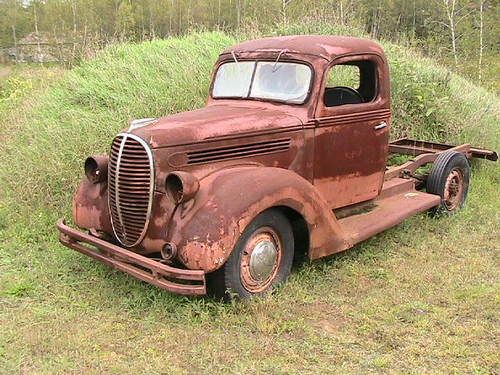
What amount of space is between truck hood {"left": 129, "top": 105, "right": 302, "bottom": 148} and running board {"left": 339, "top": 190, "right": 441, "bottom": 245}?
1072 millimetres

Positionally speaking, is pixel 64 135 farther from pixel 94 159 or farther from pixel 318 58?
pixel 318 58

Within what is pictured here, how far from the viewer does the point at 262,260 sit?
13.8ft

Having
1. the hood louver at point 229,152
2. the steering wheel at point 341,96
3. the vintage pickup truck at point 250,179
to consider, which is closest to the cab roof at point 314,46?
the vintage pickup truck at point 250,179

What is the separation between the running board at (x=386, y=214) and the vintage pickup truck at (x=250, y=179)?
16mm

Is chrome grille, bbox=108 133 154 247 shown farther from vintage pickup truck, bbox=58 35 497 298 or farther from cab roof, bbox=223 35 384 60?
cab roof, bbox=223 35 384 60

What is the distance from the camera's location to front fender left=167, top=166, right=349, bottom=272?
3760 millimetres

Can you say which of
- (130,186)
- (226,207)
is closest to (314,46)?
(226,207)

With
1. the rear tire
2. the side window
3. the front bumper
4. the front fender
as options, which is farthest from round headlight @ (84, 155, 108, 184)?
the rear tire

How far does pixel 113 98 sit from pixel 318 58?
4286 mm

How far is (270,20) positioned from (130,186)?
959cm

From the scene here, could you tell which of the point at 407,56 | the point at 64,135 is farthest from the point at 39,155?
the point at 407,56

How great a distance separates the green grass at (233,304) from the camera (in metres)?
3.53

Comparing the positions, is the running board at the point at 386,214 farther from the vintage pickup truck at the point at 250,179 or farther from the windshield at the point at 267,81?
the windshield at the point at 267,81

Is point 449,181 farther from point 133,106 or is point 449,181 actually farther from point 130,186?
point 133,106
